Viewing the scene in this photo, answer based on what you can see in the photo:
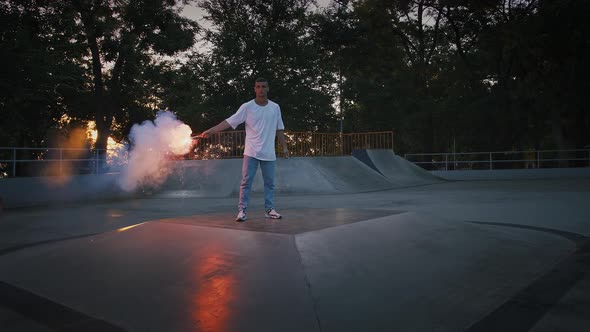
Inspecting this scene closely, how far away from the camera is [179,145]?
18219 mm

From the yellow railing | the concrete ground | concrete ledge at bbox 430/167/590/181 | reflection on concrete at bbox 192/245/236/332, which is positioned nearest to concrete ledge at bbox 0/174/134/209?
the yellow railing

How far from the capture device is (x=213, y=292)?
10.9 ft

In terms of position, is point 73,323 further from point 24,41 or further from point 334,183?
point 24,41

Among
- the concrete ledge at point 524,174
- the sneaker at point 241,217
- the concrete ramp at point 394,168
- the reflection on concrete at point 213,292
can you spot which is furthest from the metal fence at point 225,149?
A: the reflection on concrete at point 213,292

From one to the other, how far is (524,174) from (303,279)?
2468 cm

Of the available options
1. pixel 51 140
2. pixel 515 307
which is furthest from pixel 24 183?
pixel 51 140

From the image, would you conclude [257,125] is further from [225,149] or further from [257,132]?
[225,149]

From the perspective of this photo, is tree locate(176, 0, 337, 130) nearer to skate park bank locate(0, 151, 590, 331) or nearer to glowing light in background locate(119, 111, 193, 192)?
glowing light in background locate(119, 111, 193, 192)

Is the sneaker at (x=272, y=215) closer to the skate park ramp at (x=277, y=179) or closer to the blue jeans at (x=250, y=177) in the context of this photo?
the blue jeans at (x=250, y=177)

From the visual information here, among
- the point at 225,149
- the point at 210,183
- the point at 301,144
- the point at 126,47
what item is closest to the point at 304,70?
the point at 126,47

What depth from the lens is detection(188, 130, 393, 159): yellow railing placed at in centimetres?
1770

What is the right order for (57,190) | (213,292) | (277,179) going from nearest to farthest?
(213,292) → (57,190) → (277,179)

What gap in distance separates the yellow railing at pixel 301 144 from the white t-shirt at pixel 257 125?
34.7 ft

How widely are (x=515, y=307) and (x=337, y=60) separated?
33.9m
